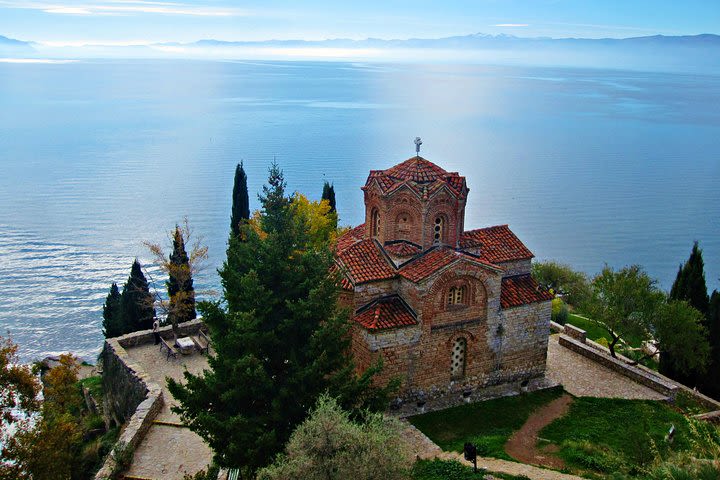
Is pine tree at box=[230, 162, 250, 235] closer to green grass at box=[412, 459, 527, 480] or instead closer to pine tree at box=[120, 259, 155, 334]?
pine tree at box=[120, 259, 155, 334]

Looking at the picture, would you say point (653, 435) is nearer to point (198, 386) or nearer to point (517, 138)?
point (198, 386)

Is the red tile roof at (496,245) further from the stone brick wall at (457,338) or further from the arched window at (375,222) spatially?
the arched window at (375,222)

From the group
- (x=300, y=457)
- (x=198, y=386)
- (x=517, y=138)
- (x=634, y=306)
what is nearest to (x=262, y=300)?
(x=198, y=386)

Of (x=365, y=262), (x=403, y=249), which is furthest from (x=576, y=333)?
(x=365, y=262)

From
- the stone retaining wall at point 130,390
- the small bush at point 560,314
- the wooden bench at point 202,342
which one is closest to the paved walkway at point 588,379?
the small bush at point 560,314

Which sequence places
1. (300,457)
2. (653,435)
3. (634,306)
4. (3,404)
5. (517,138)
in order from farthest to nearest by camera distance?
(517,138) < (634,306) < (653,435) < (3,404) < (300,457)

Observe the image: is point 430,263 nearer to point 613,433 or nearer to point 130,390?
point 613,433

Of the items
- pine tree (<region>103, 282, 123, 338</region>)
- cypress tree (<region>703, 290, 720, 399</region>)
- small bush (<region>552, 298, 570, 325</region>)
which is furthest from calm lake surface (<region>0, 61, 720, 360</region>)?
cypress tree (<region>703, 290, 720, 399</region>)
